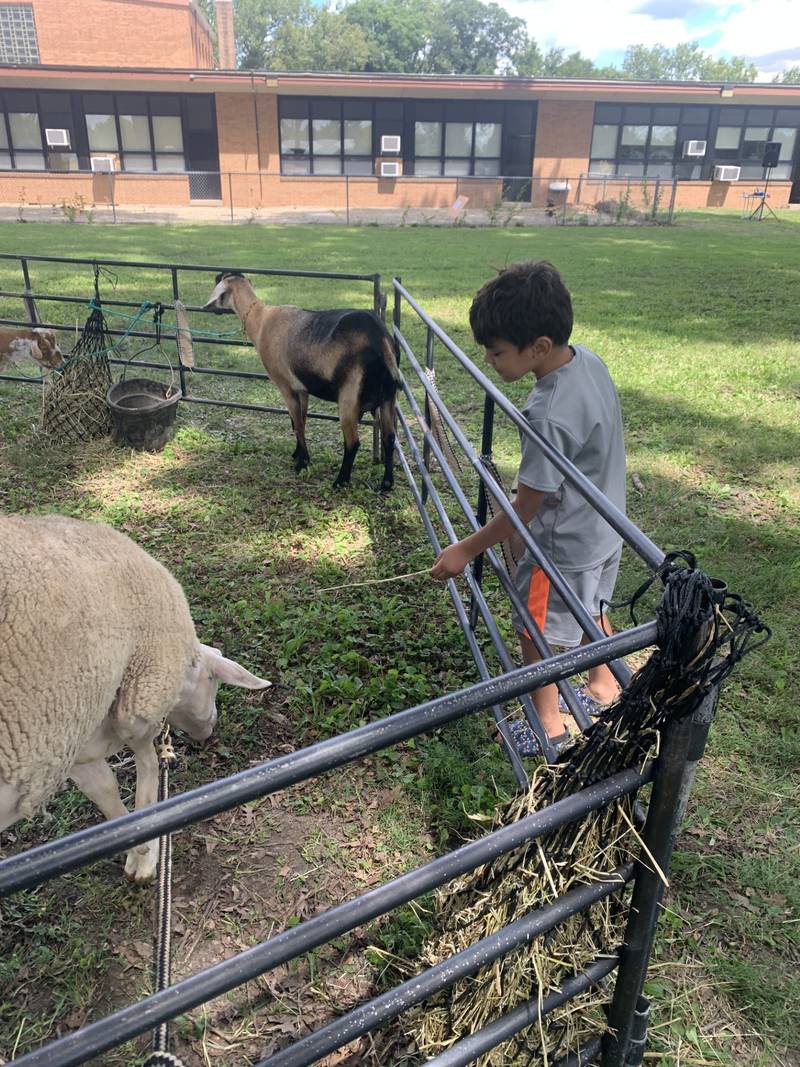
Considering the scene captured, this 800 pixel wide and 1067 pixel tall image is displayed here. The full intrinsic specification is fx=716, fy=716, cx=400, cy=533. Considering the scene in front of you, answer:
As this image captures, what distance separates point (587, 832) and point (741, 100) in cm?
3366

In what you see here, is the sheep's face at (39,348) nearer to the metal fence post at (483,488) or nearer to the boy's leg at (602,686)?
the metal fence post at (483,488)

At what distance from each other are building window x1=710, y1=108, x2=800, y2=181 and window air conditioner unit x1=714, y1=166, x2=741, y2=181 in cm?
112

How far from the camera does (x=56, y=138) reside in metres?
25.0

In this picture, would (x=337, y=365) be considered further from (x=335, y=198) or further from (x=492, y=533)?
(x=335, y=198)

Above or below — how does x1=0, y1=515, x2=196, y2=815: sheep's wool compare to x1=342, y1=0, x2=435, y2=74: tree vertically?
below

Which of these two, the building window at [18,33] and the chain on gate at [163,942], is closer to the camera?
the chain on gate at [163,942]

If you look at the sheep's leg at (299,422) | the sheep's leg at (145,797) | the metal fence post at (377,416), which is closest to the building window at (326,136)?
the metal fence post at (377,416)

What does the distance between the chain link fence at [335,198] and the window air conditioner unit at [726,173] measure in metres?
2.06

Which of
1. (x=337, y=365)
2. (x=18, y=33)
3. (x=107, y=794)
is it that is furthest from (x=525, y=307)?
(x=18, y=33)

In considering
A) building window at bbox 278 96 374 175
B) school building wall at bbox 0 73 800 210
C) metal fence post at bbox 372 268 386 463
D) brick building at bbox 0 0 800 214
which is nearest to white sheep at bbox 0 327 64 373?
metal fence post at bbox 372 268 386 463

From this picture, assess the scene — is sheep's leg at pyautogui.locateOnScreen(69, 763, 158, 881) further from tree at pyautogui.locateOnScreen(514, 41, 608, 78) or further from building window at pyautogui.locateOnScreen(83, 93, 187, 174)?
tree at pyautogui.locateOnScreen(514, 41, 608, 78)

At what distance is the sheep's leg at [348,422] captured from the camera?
5.20m

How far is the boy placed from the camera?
2.30 m

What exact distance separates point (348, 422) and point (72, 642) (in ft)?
11.4
